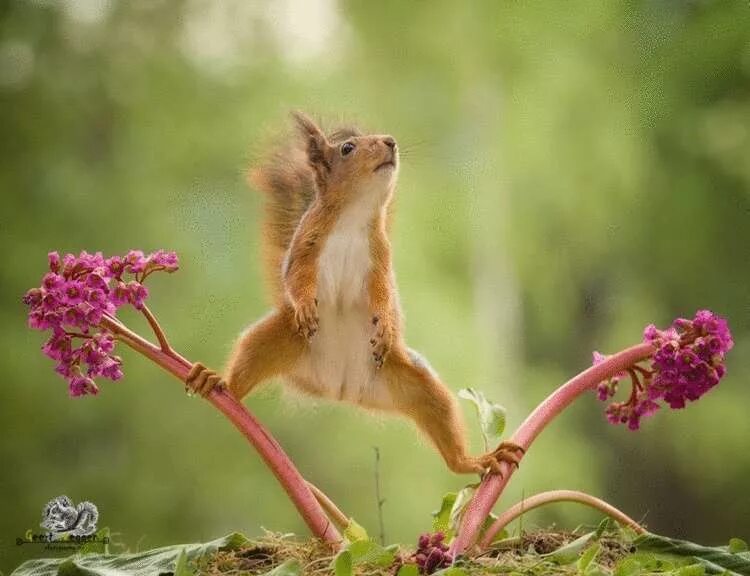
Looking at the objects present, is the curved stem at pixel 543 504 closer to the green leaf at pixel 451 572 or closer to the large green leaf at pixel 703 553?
the large green leaf at pixel 703 553

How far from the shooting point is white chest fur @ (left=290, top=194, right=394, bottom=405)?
1.23m

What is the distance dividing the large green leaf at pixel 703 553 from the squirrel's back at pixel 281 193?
0.56 meters

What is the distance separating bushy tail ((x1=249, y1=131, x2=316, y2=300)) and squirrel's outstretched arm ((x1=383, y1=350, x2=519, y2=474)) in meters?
0.22

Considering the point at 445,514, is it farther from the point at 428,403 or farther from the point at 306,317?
the point at 306,317

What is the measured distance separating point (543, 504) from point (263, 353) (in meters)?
0.39

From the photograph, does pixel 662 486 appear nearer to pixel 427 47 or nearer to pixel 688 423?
pixel 688 423

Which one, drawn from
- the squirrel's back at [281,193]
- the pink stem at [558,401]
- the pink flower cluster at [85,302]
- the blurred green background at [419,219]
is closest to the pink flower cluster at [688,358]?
the pink stem at [558,401]

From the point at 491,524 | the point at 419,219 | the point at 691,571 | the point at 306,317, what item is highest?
the point at 419,219

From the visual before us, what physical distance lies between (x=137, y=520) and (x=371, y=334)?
75.8 inches

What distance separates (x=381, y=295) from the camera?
4.05 ft

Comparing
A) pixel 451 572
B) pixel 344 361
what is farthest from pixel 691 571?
pixel 344 361

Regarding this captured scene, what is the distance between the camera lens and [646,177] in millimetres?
3170

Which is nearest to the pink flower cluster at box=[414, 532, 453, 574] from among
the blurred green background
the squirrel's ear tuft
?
the squirrel's ear tuft

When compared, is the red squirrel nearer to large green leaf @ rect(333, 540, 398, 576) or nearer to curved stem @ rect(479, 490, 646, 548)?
curved stem @ rect(479, 490, 646, 548)
